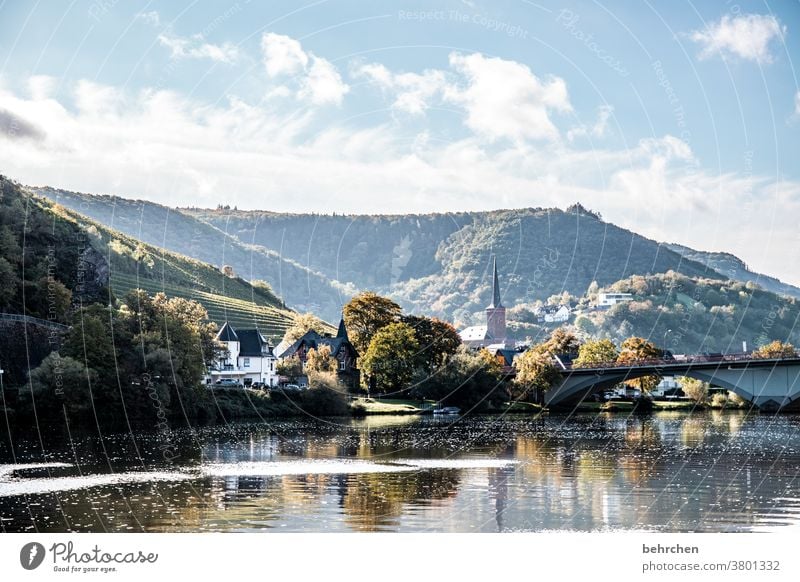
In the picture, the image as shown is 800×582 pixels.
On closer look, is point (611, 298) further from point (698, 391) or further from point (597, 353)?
point (698, 391)

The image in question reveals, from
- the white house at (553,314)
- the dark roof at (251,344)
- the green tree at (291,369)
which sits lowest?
the green tree at (291,369)

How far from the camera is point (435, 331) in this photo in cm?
Result: 8869

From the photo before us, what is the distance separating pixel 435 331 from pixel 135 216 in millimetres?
116317

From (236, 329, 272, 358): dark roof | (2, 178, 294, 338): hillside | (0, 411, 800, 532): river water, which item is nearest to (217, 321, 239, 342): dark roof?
(236, 329, 272, 358): dark roof

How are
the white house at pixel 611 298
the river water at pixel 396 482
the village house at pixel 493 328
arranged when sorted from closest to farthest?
the river water at pixel 396 482
the village house at pixel 493 328
the white house at pixel 611 298

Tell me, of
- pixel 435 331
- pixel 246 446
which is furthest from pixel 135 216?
pixel 246 446

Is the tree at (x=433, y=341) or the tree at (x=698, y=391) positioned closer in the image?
the tree at (x=433, y=341)

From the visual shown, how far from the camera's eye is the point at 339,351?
3450 inches

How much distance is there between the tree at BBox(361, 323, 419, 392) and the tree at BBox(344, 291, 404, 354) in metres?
8.92

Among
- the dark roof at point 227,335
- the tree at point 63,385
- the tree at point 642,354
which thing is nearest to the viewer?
the tree at point 63,385

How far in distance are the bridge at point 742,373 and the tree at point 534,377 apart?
124 inches

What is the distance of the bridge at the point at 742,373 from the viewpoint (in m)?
77.8

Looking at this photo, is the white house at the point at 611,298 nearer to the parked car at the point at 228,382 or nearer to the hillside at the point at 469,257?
the hillside at the point at 469,257

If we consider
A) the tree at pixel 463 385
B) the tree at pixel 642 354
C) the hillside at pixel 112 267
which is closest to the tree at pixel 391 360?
the tree at pixel 463 385
